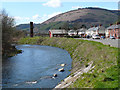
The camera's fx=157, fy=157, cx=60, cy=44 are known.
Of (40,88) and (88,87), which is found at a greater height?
(88,87)

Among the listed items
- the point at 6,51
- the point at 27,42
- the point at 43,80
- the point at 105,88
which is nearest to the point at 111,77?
the point at 105,88

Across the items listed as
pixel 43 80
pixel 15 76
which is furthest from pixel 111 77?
pixel 15 76

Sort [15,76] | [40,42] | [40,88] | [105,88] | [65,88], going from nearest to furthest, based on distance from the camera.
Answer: [105,88] → [65,88] → [40,88] → [15,76] → [40,42]

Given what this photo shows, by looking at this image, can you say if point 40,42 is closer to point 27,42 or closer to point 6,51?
point 27,42

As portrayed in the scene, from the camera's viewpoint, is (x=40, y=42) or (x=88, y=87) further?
(x=40, y=42)

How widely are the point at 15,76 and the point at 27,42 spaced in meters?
71.3

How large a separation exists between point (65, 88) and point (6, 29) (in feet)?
106

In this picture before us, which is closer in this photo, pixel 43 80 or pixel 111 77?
pixel 111 77

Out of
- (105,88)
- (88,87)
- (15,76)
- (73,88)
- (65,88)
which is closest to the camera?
(105,88)

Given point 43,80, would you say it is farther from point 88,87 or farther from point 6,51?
point 6,51

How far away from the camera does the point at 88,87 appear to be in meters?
12.5

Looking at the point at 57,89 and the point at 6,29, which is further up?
the point at 6,29

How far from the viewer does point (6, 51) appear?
42.6 m

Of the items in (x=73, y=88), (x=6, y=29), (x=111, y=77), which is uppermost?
(x=6, y=29)
